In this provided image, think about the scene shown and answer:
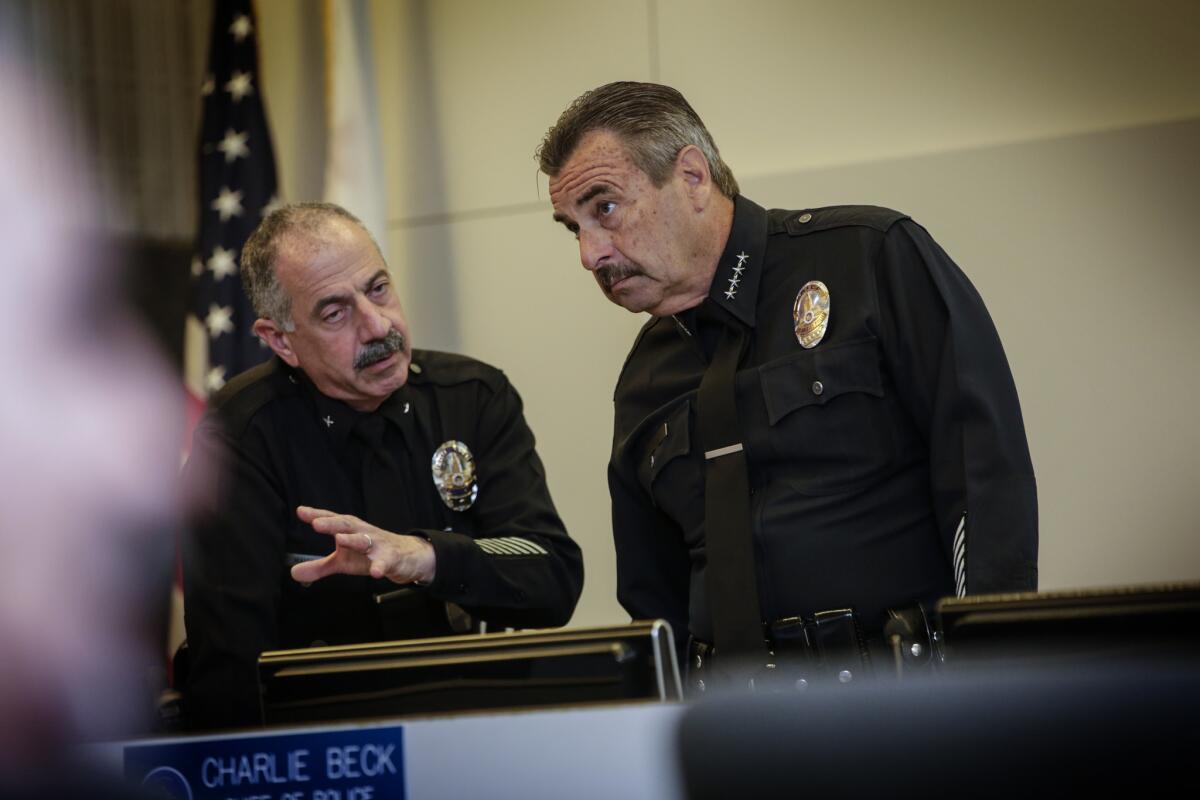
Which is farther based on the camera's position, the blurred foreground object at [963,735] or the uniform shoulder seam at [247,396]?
the uniform shoulder seam at [247,396]

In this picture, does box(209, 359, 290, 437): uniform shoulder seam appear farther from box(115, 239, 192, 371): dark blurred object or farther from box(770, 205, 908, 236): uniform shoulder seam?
box(115, 239, 192, 371): dark blurred object

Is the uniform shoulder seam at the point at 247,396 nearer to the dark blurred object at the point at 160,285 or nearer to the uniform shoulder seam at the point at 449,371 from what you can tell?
the uniform shoulder seam at the point at 449,371

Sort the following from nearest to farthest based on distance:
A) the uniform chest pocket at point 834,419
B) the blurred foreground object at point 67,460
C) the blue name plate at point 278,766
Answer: the blue name plate at point 278,766
the uniform chest pocket at point 834,419
the blurred foreground object at point 67,460

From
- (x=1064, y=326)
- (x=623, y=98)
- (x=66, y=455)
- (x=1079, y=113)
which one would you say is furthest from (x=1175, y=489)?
(x=66, y=455)

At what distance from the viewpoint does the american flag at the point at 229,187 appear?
3627 millimetres

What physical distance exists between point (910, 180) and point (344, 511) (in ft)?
5.20

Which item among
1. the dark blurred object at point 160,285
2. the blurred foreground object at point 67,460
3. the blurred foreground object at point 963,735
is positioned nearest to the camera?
the blurred foreground object at point 963,735

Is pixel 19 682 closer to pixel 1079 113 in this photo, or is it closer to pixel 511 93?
pixel 511 93

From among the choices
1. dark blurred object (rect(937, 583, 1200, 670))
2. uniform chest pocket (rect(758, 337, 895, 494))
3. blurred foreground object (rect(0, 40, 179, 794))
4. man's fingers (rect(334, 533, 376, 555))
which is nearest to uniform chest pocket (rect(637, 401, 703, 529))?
uniform chest pocket (rect(758, 337, 895, 494))

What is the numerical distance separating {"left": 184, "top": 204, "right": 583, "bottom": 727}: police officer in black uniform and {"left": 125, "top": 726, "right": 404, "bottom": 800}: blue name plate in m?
1.11

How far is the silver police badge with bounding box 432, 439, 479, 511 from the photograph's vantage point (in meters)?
2.42

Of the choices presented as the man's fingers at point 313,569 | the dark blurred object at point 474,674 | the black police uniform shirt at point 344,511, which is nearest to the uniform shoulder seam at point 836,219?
the black police uniform shirt at point 344,511

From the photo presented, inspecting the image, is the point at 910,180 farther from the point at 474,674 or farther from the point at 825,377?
the point at 474,674

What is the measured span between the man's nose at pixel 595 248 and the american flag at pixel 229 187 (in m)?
1.84
